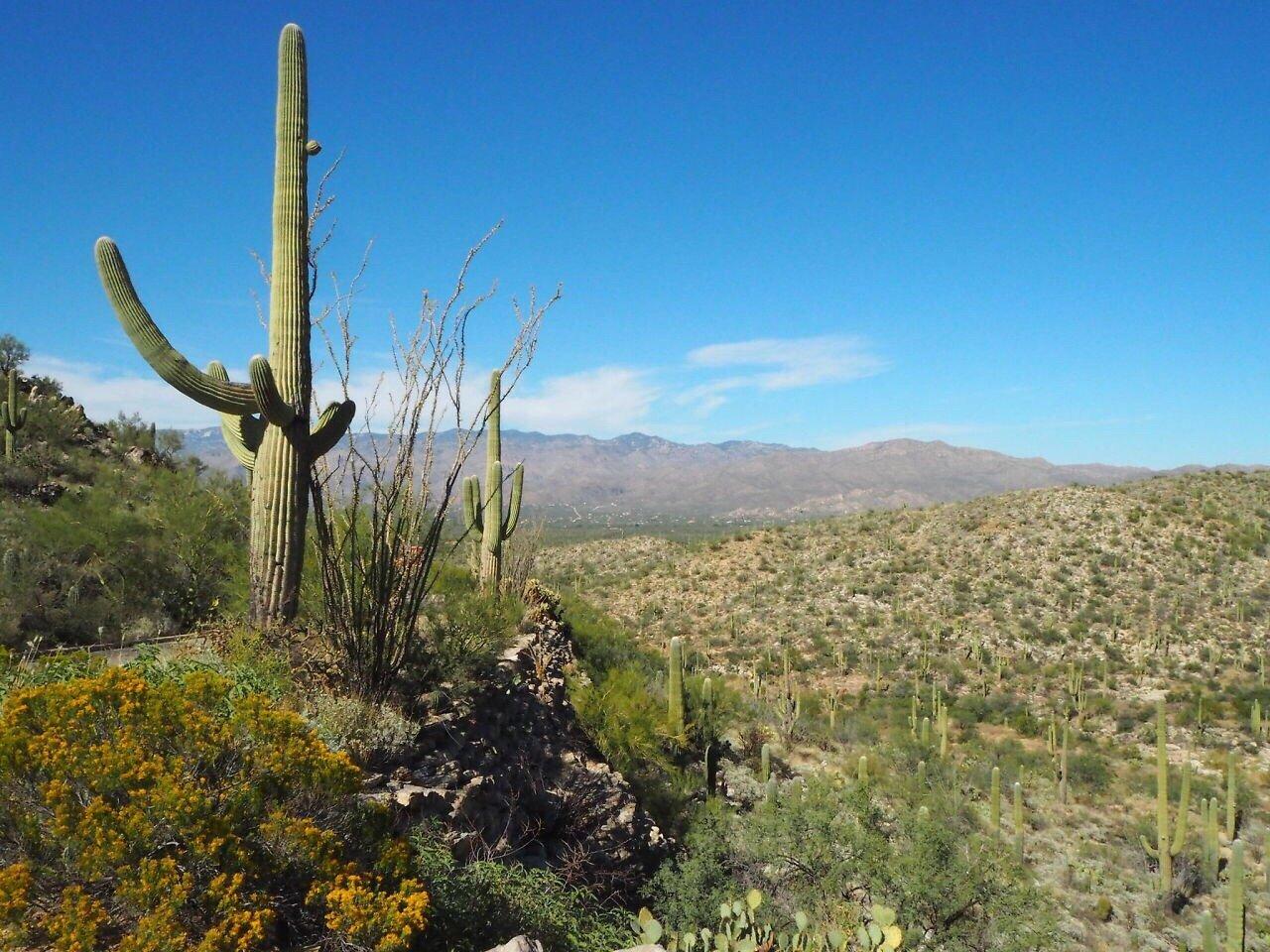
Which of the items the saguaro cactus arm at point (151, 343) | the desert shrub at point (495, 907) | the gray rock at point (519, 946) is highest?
the saguaro cactus arm at point (151, 343)

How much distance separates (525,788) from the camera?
6641mm

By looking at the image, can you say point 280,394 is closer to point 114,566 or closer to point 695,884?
point 695,884

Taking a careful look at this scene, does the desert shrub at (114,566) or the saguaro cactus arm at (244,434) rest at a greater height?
the saguaro cactus arm at (244,434)

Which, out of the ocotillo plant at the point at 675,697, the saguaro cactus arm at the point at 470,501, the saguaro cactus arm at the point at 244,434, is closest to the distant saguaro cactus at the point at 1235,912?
the ocotillo plant at the point at 675,697

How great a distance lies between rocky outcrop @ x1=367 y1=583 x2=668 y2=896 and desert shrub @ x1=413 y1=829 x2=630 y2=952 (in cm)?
37

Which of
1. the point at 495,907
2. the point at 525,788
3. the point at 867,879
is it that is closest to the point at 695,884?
the point at 525,788

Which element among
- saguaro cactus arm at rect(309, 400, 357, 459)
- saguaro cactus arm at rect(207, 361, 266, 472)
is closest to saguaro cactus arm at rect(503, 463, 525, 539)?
saguaro cactus arm at rect(207, 361, 266, 472)

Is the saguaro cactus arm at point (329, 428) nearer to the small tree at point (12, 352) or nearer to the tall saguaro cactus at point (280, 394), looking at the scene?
the tall saguaro cactus at point (280, 394)

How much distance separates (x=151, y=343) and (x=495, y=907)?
5259 mm

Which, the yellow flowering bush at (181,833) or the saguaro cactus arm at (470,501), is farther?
the saguaro cactus arm at (470,501)

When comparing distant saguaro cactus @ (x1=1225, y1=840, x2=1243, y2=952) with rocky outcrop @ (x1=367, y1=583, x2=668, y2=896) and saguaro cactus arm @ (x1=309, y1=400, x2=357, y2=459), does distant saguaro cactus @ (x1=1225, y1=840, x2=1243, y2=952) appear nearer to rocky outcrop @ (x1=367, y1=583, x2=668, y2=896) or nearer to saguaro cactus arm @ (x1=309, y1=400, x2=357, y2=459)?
rocky outcrop @ (x1=367, y1=583, x2=668, y2=896)

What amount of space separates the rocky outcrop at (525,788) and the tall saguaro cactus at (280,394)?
2.01m

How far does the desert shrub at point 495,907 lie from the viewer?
13.7 ft

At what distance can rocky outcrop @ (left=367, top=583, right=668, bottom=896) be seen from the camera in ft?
17.6
